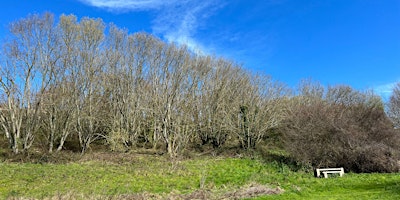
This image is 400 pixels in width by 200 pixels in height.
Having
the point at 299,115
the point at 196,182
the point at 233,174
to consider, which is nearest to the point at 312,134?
the point at 299,115

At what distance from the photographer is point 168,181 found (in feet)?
47.4

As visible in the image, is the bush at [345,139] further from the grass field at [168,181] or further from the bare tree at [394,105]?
the bare tree at [394,105]

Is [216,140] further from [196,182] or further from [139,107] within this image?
[196,182]

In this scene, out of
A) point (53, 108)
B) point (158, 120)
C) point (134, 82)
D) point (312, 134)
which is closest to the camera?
point (312, 134)

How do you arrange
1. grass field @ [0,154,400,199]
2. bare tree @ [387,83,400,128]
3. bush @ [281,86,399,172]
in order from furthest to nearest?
bare tree @ [387,83,400,128]
bush @ [281,86,399,172]
grass field @ [0,154,400,199]

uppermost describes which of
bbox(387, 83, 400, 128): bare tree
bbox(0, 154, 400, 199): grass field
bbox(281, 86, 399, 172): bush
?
bbox(387, 83, 400, 128): bare tree

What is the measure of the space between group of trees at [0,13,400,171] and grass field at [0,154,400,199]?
3226 millimetres

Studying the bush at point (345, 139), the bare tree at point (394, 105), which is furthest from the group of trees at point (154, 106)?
the bare tree at point (394, 105)

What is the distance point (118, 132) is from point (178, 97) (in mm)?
6009

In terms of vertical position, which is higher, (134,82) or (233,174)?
(134,82)

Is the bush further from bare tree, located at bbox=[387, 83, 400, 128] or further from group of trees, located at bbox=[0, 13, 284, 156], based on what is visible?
bare tree, located at bbox=[387, 83, 400, 128]

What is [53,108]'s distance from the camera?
22.4 meters

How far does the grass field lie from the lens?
1064 centimetres

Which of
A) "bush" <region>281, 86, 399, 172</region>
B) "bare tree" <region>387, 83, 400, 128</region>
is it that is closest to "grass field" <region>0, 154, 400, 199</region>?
"bush" <region>281, 86, 399, 172</region>
